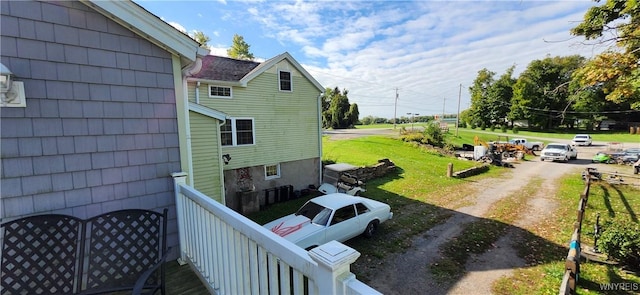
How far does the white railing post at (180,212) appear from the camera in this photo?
3.53 m

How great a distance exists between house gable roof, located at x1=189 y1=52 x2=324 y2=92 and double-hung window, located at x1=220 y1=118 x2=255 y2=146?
64.8 inches

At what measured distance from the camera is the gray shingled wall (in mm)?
2727

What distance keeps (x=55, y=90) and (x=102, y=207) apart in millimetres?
1412

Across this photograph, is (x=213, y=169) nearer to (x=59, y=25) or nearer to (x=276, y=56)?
(x=276, y=56)

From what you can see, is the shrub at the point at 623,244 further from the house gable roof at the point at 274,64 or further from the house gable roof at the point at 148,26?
the house gable roof at the point at 274,64

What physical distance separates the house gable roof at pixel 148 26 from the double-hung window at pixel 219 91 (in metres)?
7.69

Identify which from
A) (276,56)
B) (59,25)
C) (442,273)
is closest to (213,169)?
(276,56)

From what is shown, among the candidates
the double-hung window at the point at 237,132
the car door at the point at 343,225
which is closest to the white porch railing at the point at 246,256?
the car door at the point at 343,225

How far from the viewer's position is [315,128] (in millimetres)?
14383

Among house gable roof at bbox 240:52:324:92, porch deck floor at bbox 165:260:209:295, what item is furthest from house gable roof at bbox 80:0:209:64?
house gable roof at bbox 240:52:324:92

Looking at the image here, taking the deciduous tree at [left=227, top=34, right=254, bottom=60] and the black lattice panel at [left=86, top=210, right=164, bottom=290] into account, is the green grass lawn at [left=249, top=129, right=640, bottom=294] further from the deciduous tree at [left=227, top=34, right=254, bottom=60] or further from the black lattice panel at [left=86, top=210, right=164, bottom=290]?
the deciduous tree at [left=227, top=34, right=254, bottom=60]

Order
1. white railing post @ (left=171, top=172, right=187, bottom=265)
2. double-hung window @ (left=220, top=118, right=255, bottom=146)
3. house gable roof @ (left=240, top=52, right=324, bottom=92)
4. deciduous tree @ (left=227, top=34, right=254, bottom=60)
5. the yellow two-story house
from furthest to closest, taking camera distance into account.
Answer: deciduous tree @ (left=227, top=34, right=254, bottom=60) → house gable roof @ (left=240, top=52, right=324, bottom=92) → double-hung window @ (left=220, top=118, right=255, bottom=146) → the yellow two-story house → white railing post @ (left=171, top=172, right=187, bottom=265)

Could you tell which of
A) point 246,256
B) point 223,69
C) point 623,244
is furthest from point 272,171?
point 623,244

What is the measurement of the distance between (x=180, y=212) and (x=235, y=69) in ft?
33.8
